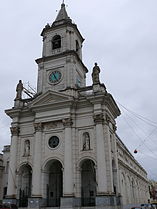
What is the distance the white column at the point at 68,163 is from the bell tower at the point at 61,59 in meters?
5.25

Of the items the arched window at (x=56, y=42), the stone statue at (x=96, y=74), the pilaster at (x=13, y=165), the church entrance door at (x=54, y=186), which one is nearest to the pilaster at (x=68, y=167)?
the church entrance door at (x=54, y=186)

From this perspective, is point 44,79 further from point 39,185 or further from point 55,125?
point 39,185

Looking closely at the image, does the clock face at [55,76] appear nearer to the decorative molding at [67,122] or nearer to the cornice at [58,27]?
the decorative molding at [67,122]

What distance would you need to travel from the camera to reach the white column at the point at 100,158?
82.0 ft

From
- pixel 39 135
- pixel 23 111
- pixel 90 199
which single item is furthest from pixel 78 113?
pixel 90 199

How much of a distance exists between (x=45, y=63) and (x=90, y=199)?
18784 mm

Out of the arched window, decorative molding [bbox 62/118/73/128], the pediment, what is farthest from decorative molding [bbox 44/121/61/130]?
the arched window

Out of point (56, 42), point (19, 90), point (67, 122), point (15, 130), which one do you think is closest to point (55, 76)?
point (19, 90)

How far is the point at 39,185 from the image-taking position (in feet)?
90.4

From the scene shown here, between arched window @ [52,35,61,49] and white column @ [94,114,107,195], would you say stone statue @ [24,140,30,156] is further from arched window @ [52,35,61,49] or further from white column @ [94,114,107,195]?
arched window @ [52,35,61,49]

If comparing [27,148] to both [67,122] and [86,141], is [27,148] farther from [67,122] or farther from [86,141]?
[86,141]

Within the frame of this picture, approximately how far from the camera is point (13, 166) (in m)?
30.0

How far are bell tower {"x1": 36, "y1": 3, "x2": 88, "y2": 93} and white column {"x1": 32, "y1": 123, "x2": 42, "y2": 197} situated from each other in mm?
5776

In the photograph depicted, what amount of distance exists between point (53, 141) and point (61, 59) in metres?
11.4
